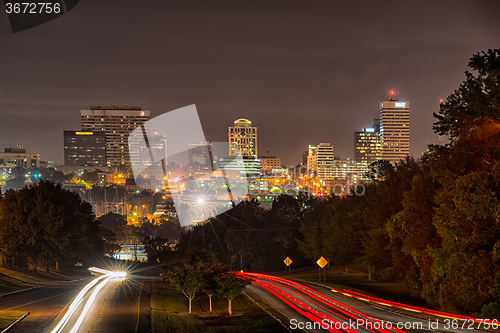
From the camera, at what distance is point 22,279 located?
49094mm

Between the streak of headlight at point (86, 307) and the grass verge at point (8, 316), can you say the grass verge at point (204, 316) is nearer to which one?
the streak of headlight at point (86, 307)

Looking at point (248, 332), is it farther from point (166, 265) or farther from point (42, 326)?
point (166, 265)

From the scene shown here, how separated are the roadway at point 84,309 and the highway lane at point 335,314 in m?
8.20

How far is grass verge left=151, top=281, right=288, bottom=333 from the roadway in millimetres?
886

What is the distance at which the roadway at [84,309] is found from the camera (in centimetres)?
2409

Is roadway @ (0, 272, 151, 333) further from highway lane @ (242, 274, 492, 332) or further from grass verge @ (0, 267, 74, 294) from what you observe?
highway lane @ (242, 274, 492, 332)

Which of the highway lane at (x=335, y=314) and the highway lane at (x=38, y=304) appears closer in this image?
the highway lane at (x=335, y=314)

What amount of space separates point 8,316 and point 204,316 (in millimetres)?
12379

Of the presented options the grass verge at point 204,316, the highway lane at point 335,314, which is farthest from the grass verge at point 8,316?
the highway lane at point 335,314

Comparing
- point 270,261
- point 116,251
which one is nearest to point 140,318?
point 270,261

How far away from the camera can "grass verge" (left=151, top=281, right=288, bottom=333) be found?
26625 mm

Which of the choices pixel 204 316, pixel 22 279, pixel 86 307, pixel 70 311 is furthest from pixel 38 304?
pixel 22 279

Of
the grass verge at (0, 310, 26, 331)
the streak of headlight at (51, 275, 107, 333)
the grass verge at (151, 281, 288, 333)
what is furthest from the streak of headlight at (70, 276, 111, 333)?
the grass verge at (151, 281, 288, 333)

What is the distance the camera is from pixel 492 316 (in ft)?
78.7
